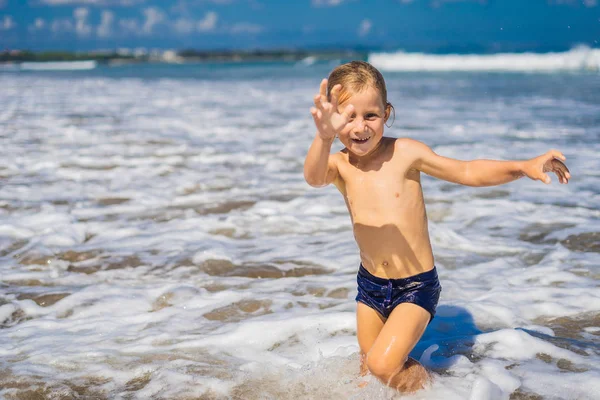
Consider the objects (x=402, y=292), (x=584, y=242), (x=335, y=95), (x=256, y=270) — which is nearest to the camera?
(x=335, y=95)

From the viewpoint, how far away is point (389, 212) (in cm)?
288

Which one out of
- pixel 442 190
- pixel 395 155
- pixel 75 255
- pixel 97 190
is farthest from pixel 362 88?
pixel 97 190

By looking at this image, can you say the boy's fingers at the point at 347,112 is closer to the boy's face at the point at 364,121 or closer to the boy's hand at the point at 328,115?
the boy's hand at the point at 328,115

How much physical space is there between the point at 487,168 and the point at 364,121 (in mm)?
554

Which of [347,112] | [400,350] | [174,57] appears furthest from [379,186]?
[174,57]

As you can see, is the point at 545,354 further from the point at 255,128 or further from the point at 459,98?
the point at 459,98

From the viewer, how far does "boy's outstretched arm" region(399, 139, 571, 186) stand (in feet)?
8.18

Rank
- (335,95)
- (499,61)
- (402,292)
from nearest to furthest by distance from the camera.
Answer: (335,95), (402,292), (499,61)

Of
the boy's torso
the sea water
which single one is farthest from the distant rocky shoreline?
the boy's torso

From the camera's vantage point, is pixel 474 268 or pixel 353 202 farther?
pixel 474 268

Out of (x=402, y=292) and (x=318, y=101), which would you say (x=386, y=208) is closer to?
(x=402, y=292)

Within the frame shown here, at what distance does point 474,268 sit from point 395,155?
1.79m

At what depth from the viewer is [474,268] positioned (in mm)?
4395

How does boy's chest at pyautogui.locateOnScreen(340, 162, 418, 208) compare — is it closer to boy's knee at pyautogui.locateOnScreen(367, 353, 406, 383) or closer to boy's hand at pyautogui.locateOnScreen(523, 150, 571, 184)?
boy's hand at pyautogui.locateOnScreen(523, 150, 571, 184)
